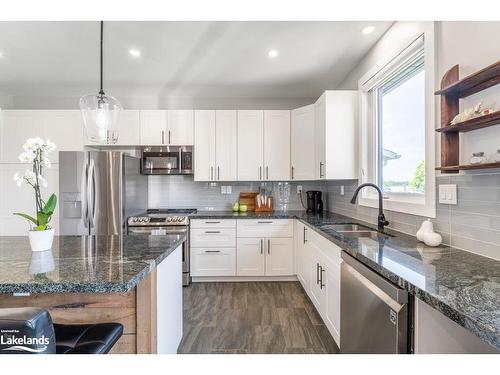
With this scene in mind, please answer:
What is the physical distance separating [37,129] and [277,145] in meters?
3.17

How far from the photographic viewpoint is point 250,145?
3.75m

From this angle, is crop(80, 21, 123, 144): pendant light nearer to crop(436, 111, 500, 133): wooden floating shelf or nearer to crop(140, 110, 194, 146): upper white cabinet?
crop(140, 110, 194, 146): upper white cabinet

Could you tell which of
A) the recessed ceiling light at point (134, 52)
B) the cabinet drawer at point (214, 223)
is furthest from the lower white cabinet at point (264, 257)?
the recessed ceiling light at point (134, 52)

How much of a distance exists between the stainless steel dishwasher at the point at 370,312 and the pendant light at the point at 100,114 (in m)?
1.80

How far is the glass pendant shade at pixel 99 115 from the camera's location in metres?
1.87

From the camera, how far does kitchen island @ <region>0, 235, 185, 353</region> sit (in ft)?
3.31

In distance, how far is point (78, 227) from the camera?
127 inches

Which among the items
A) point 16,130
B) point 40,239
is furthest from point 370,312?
point 16,130

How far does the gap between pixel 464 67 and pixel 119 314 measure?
7.05 ft

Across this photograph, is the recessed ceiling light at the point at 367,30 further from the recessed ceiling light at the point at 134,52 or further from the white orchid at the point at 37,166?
the white orchid at the point at 37,166

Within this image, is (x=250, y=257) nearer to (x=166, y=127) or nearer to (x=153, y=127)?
(x=166, y=127)

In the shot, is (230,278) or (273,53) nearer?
(273,53)
